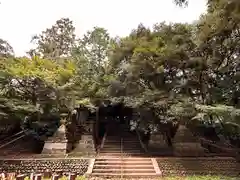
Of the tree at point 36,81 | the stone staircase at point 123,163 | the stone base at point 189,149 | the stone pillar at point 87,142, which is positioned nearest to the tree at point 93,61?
the tree at point 36,81

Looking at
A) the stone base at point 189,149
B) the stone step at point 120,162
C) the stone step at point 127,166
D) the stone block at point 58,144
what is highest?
the stone block at point 58,144

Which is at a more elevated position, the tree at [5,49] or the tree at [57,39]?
the tree at [57,39]

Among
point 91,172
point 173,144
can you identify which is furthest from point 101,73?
point 91,172

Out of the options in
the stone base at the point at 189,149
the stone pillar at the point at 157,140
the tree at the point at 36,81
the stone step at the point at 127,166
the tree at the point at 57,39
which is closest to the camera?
the stone step at the point at 127,166

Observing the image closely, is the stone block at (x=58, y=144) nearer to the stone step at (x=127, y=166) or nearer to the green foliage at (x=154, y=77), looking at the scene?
the green foliage at (x=154, y=77)

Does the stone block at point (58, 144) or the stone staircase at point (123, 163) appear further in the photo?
the stone block at point (58, 144)

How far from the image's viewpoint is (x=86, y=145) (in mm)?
14578

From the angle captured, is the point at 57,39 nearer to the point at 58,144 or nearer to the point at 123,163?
the point at 58,144

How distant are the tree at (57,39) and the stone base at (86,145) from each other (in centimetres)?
762

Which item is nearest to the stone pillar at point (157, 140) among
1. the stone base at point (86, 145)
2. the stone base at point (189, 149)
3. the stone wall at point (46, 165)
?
the stone base at point (189, 149)

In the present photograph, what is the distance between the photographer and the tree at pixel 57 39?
20094mm

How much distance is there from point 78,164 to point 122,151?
12.7ft

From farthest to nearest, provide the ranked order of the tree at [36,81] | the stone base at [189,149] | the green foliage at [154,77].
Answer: the stone base at [189,149] < the tree at [36,81] < the green foliage at [154,77]

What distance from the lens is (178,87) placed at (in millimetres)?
12023
